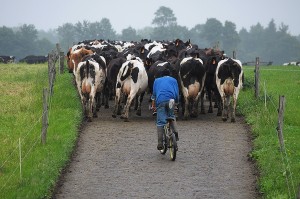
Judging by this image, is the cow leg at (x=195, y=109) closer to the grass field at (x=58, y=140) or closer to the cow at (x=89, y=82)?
the grass field at (x=58, y=140)

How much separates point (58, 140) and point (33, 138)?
690 millimetres

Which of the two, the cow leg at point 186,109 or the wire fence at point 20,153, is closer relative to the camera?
the wire fence at point 20,153

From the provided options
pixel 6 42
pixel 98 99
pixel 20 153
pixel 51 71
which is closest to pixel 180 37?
pixel 6 42

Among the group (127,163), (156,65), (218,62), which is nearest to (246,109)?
(218,62)

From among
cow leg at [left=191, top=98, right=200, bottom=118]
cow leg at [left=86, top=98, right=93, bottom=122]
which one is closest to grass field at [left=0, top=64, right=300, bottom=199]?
cow leg at [left=86, top=98, right=93, bottom=122]

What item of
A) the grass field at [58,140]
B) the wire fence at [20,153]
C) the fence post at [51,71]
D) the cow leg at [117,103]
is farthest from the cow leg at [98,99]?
the wire fence at [20,153]

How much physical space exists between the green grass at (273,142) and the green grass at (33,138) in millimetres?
4149

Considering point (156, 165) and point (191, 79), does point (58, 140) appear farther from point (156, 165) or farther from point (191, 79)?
point (191, 79)

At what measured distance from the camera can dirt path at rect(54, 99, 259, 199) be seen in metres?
12.1

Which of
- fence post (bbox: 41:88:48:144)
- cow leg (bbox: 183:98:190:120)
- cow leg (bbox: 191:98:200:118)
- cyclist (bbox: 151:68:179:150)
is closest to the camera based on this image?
cyclist (bbox: 151:68:179:150)

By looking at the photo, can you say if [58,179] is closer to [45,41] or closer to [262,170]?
[262,170]

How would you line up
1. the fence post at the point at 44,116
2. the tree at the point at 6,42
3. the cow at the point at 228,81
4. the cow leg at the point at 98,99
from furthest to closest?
the tree at the point at 6,42 → the cow leg at the point at 98,99 → the cow at the point at 228,81 → the fence post at the point at 44,116

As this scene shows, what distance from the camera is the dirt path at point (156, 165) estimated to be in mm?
12133

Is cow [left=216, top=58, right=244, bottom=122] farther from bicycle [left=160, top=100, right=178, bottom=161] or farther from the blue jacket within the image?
bicycle [left=160, top=100, right=178, bottom=161]
